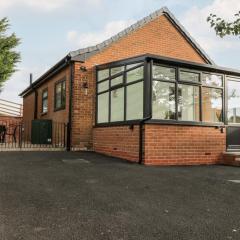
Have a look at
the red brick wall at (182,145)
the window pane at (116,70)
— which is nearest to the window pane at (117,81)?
the window pane at (116,70)

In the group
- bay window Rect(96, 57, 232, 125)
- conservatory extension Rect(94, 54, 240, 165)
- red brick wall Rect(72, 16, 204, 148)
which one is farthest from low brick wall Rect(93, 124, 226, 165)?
red brick wall Rect(72, 16, 204, 148)

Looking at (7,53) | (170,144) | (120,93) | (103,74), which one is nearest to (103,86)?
(103,74)

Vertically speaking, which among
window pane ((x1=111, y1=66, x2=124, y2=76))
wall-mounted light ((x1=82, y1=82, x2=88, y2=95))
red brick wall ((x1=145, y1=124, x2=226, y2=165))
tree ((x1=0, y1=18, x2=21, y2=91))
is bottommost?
red brick wall ((x1=145, y1=124, x2=226, y2=165))

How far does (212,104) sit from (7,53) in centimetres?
1510

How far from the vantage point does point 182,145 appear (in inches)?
435

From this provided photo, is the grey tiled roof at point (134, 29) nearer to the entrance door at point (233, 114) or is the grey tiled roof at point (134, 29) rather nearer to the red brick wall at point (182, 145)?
the entrance door at point (233, 114)

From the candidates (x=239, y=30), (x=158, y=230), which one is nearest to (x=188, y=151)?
(x=239, y=30)

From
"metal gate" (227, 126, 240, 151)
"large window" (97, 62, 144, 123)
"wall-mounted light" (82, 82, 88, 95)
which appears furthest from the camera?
"wall-mounted light" (82, 82, 88, 95)

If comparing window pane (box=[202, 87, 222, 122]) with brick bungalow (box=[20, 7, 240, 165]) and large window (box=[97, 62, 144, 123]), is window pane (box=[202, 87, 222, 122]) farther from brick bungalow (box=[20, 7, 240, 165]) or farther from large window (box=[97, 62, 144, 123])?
large window (box=[97, 62, 144, 123])

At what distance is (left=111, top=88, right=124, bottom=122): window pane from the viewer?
12011 millimetres

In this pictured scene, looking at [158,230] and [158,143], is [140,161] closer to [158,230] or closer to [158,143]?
[158,143]

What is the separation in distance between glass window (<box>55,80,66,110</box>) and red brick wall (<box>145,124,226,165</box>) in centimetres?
560

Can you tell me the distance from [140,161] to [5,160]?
13.2 ft

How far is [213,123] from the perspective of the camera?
1180 centimetres
